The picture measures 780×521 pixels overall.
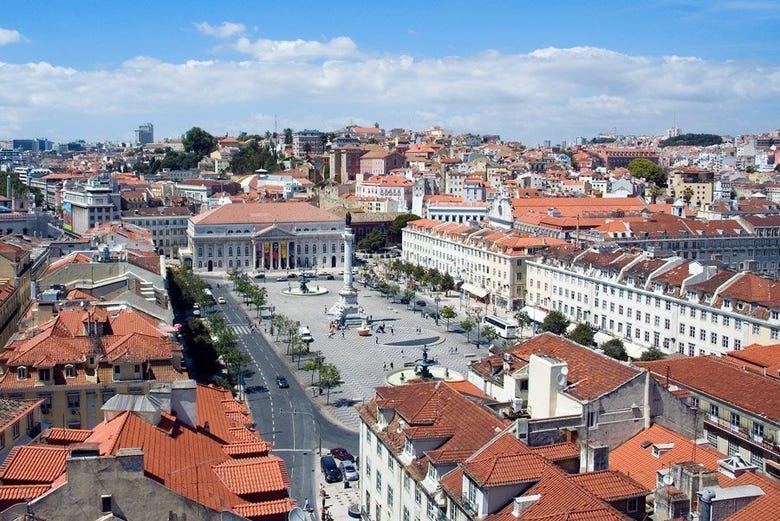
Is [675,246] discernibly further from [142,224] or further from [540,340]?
[142,224]

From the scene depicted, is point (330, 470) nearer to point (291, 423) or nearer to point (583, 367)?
point (291, 423)

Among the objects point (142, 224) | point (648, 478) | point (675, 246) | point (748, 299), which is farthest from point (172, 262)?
point (648, 478)

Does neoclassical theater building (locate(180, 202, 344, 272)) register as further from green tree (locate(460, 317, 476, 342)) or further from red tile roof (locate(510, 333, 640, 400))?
red tile roof (locate(510, 333, 640, 400))

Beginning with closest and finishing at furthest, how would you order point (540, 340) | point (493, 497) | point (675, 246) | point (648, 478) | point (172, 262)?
point (493, 497)
point (648, 478)
point (540, 340)
point (675, 246)
point (172, 262)

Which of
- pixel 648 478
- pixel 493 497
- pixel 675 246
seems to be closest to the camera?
pixel 493 497

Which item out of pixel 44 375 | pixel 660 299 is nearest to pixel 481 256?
pixel 660 299

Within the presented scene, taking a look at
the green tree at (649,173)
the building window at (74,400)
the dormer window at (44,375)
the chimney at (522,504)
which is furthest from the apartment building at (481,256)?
the green tree at (649,173)

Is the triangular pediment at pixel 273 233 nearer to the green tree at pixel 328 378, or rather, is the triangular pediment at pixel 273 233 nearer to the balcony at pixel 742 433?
the green tree at pixel 328 378

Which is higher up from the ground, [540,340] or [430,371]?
[540,340]
